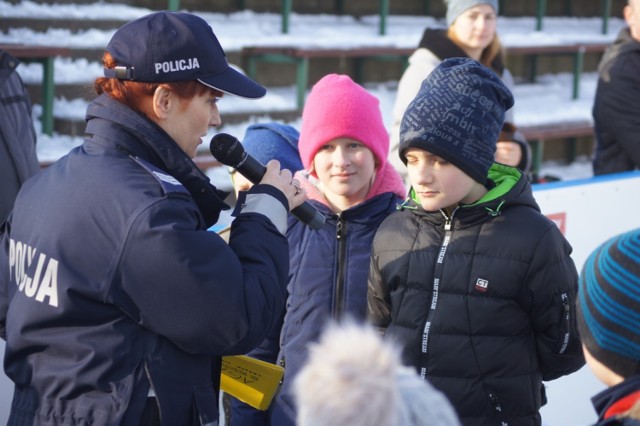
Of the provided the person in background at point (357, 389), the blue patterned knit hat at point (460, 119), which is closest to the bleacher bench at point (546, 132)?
the blue patterned knit hat at point (460, 119)

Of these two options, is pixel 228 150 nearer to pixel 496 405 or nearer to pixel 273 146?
pixel 496 405

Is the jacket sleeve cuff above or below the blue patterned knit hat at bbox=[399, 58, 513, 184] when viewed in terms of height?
below

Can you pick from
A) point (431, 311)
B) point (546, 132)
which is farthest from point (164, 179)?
point (546, 132)

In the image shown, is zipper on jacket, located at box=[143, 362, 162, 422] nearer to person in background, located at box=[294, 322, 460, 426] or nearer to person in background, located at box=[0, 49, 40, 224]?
person in background, located at box=[294, 322, 460, 426]

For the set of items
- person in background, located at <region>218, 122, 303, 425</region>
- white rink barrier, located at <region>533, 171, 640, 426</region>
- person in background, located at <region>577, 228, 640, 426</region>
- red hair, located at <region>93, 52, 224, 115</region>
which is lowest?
white rink barrier, located at <region>533, 171, 640, 426</region>

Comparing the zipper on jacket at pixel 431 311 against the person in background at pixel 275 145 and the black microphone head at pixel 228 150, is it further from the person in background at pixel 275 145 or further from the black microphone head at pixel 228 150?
the person in background at pixel 275 145

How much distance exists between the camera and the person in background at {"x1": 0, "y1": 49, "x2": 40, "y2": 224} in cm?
377

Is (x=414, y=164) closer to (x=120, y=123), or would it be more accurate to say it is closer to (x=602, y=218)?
(x=120, y=123)

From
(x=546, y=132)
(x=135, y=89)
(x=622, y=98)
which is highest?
(x=135, y=89)

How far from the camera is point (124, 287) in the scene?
210 cm

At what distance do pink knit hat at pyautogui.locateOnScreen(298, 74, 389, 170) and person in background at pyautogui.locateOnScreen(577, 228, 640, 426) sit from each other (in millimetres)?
1454

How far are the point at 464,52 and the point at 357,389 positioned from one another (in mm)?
3719

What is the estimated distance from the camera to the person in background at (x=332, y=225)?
3037 mm

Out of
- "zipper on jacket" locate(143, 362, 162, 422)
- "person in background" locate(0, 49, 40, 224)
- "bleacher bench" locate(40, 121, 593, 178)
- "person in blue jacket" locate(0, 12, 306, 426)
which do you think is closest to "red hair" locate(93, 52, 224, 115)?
"person in blue jacket" locate(0, 12, 306, 426)
